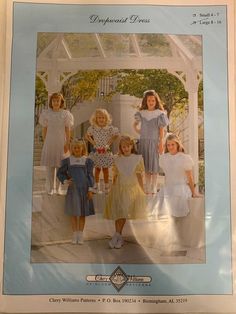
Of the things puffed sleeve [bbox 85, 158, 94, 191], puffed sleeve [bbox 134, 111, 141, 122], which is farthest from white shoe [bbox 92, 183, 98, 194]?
puffed sleeve [bbox 134, 111, 141, 122]

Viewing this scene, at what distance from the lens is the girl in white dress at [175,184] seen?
1.50 ft

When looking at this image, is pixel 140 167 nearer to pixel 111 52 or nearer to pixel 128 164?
pixel 128 164

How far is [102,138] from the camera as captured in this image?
467 mm

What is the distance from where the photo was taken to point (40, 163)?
46 cm

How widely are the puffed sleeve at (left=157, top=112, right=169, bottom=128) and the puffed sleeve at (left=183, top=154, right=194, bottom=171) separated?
54 millimetres

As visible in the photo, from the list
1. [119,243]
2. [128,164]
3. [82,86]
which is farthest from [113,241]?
[82,86]

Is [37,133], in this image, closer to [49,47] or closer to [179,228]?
[49,47]

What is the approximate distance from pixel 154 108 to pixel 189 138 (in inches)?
2.6

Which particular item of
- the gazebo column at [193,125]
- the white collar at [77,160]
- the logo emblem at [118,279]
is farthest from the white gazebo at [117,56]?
the logo emblem at [118,279]

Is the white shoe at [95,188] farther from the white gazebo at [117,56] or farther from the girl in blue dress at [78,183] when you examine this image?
the white gazebo at [117,56]

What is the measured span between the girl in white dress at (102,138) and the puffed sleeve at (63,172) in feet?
0.13

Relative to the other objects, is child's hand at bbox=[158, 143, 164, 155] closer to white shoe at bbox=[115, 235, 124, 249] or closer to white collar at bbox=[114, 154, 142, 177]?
white collar at bbox=[114, 154, 142, 177]

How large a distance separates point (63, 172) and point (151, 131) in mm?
139

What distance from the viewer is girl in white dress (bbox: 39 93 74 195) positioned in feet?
1.51
